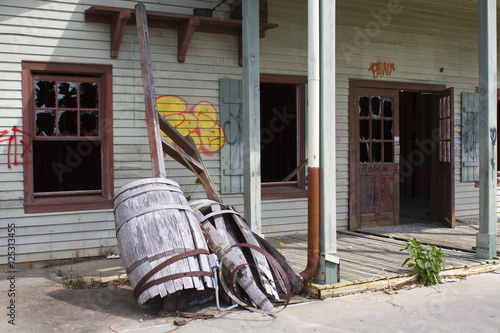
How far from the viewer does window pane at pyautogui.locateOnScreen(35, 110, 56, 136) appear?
275 inches

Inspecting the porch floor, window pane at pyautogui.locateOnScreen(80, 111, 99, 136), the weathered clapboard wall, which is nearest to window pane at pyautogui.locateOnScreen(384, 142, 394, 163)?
the weathered clapboard wall

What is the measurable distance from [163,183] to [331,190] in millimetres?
1794

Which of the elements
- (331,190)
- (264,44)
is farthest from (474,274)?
(264,44)

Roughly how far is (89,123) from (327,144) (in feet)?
12.2

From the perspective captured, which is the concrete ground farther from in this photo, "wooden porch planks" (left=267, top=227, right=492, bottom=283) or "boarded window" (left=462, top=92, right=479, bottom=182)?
"boarded window" (left=462, top=92, right=479, bottom=182)

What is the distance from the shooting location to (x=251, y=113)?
19.7ft

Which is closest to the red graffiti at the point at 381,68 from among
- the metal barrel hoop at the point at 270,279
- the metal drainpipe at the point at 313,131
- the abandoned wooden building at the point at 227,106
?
the abandoned wooden building at the point at 227,106

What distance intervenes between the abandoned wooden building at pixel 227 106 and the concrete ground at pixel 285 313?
998mm

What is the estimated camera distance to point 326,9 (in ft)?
17.6

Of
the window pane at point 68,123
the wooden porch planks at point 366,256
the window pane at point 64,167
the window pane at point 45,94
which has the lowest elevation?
the wooden porch planks at point 366,256

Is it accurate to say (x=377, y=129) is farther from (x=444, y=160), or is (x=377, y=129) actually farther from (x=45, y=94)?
(x=45, y=94)

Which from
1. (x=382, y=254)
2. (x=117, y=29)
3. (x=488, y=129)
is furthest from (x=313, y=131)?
(x=117, y=29)

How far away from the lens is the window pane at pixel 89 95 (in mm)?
7191

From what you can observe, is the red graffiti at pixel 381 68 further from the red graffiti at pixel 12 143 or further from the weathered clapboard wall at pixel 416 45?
the red graffiti at pixel 12 143
